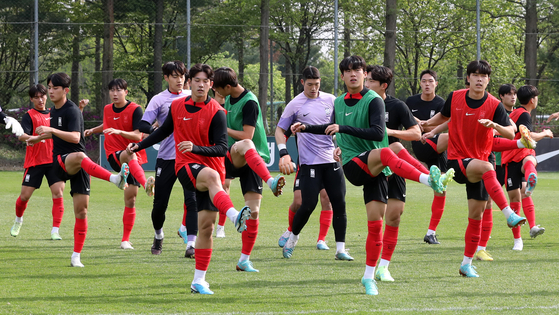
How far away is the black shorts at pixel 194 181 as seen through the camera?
541cm

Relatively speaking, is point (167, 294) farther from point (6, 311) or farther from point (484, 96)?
point (484, 96)

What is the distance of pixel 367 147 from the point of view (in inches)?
233

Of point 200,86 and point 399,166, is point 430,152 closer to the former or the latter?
point 399,166

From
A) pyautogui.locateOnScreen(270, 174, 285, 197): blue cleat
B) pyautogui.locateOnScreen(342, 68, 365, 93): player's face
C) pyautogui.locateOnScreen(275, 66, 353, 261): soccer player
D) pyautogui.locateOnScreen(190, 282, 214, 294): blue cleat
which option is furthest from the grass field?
pyautogui.locateOnScreen(342, 68, 365, 93): player's face

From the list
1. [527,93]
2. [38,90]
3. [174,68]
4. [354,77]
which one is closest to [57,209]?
[38,90]

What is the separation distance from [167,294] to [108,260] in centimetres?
215

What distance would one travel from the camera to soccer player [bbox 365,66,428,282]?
20.1ft

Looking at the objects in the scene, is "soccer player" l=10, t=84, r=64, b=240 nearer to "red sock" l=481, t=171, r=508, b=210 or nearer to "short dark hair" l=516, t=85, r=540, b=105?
"red sock" l=481, t=171, r=508, b=210

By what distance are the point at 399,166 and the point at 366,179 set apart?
44cm

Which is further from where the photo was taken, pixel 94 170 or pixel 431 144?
pixel 431 144

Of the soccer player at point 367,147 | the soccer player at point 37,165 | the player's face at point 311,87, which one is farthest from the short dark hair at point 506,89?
the soccer player at point 37,165

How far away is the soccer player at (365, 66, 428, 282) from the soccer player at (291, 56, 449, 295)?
1.04 feet

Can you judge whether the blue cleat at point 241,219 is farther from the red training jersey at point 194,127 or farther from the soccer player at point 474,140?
the soccer player at point 474,140

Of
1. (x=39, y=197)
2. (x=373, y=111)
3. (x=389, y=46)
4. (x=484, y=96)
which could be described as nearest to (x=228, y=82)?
(x=373, y=111)
